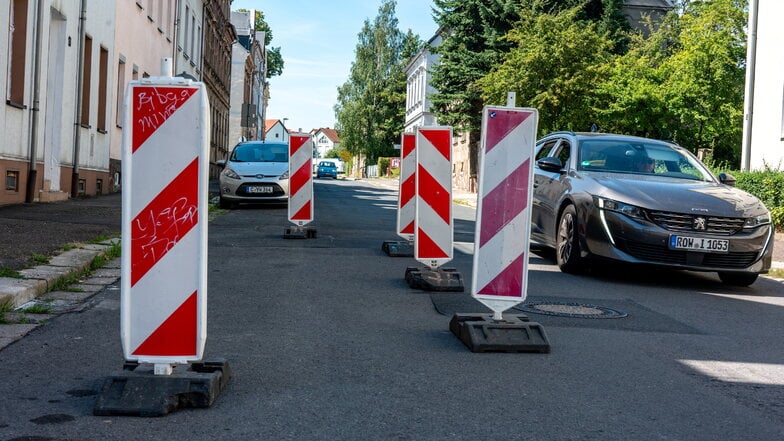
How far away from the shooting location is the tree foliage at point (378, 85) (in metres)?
90.2

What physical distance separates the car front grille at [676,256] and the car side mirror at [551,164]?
176 centimetres

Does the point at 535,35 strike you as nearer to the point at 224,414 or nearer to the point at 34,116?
the point at 34,116

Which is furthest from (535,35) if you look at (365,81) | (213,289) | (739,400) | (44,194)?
(365,81)

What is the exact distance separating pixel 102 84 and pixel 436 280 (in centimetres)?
1627

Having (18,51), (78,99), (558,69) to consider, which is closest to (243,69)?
(558,69)

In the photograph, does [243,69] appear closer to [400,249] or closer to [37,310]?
[400,249]

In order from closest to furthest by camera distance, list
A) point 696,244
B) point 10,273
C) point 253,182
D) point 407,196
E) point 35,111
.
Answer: point 10,273, point 696,244, point 407,196, point 35,111, point 253,182

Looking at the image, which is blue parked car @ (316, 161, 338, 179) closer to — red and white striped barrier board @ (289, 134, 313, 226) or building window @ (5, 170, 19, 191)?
building window @ (5, 170, 19, 191)

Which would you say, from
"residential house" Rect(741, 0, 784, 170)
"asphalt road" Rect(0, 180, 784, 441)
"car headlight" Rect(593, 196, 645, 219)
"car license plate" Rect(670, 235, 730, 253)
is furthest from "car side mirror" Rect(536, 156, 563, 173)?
"residential house" Rect(741, 0, 784, 170)

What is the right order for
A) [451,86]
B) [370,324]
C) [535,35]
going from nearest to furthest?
1. [370,324]
2. [535,35]
3. [451,86]

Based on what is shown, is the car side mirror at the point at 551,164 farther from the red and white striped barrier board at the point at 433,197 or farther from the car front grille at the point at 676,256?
the red and white striped barrier board at the point at 433,197

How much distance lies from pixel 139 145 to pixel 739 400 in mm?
3154

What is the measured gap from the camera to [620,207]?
9.45 meters

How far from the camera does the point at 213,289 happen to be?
8.05 metres
